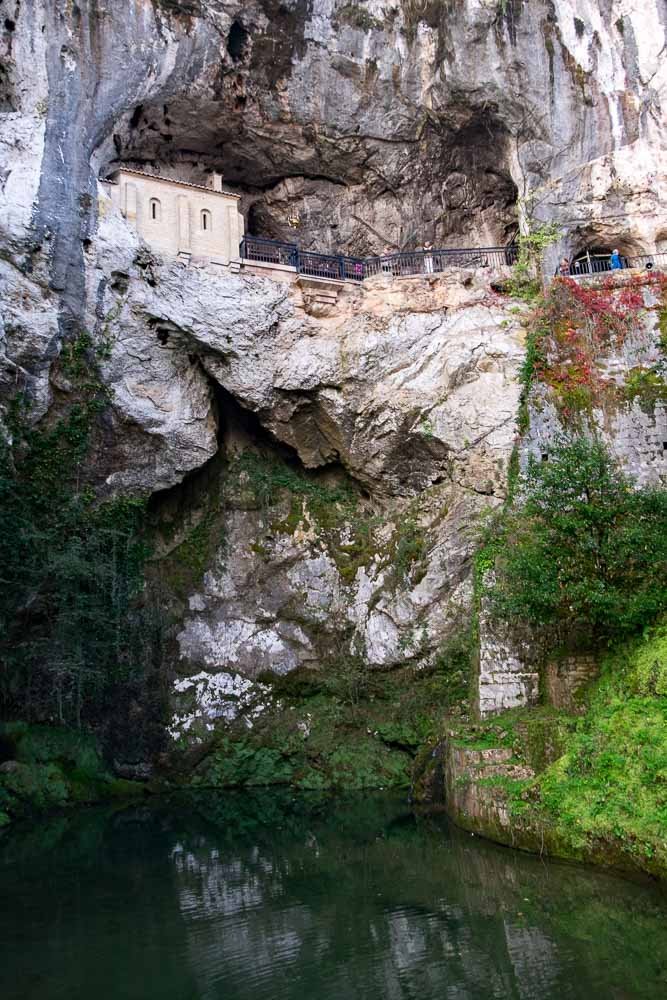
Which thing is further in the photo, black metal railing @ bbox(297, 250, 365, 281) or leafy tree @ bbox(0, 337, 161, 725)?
black metal railing @ bbox(297, 250, 365, 281)

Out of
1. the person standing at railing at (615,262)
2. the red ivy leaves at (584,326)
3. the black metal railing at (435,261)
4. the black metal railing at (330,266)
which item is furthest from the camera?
the black metal railing at (435,261)

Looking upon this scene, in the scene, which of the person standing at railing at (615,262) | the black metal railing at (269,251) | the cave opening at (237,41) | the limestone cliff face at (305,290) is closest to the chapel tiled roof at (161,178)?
the limestone cliff face at (305,290)

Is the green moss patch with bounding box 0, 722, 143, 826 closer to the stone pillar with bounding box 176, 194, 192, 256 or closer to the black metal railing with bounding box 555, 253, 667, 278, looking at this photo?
the stone pillar with bounding box 176, 194, 192, 256

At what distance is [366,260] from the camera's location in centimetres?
2389

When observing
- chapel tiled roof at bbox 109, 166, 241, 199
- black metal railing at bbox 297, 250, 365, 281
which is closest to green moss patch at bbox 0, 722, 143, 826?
black metal railing at bbox 297, 250, 365, 281

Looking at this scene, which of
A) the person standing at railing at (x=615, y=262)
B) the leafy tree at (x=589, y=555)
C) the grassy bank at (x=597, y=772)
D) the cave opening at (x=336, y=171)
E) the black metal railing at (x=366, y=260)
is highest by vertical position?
the cave opening at (x=336, y=171)

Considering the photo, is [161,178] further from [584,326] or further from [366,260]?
[584,326]

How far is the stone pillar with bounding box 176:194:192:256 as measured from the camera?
21.3 meters

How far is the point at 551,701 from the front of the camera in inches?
565

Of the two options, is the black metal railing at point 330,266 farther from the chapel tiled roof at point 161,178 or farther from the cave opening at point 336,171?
the chapel tiled roof at point 161,178

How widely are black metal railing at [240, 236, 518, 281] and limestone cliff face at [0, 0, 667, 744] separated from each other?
1.43m

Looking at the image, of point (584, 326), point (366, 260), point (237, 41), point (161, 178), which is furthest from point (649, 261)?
point (161, 178)

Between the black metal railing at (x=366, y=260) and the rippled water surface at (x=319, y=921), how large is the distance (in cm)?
1578

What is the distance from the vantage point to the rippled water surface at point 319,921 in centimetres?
738
